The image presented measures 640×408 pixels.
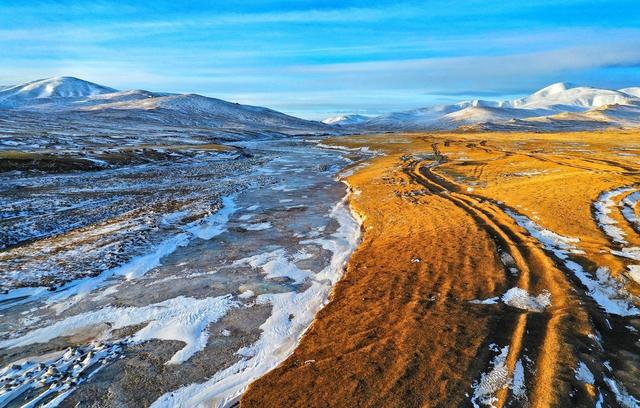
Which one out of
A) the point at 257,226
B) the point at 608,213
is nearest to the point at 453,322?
the point at 257,226

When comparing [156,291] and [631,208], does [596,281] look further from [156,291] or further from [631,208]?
[156,291]

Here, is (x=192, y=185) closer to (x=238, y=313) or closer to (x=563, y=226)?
(x=238, y=313)

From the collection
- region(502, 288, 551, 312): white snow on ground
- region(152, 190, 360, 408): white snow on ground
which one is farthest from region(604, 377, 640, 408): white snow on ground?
region(152, 190, 360, 408): white snow on ground

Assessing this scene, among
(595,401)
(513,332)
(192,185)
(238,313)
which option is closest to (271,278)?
(238,313)

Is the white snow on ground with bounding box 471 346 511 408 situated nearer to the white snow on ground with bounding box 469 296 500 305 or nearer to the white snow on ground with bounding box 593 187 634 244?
the white snow on ground with bounding box 469 296 500 305

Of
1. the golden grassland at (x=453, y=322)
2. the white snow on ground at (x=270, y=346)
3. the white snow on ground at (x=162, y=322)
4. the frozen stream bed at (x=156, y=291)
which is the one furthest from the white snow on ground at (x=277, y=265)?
the white snow on ground at (x=162, y=322)

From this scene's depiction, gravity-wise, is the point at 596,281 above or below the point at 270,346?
above

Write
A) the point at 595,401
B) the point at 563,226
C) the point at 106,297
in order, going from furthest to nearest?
the point at 563,226, the point at 106,297, the point at 595,401

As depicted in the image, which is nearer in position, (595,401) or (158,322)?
(595,401)
